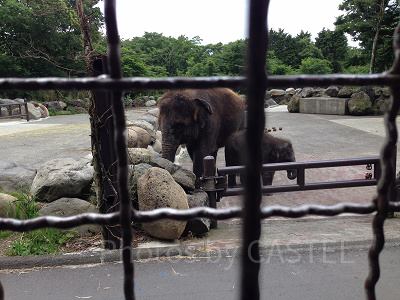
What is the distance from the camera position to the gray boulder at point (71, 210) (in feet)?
11.0

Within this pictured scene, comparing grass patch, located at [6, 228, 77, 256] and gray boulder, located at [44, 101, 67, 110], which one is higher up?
gray boulder, located at [44, 101, 67, 110]

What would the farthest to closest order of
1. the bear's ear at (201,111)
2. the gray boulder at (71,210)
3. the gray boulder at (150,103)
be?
the gray boulder at (150,103), the bear's ear at (201,111), the gray boulder at (71,210)

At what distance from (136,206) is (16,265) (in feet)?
3.82

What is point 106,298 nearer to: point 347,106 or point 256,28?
point 256,28

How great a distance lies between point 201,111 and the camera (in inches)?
201

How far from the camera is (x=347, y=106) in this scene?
16.0m

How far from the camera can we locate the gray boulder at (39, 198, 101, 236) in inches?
132

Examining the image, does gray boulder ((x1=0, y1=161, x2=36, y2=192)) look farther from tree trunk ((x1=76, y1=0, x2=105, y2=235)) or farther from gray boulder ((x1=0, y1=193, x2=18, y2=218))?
tree trunk ((x1=76, y1=0, x2=105, y2=235))

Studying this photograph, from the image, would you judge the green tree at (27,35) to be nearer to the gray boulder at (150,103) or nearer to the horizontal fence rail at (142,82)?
the gray boulder at (150,103)

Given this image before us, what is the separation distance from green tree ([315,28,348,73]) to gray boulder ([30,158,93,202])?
2643 centimetres

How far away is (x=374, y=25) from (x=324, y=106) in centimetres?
488

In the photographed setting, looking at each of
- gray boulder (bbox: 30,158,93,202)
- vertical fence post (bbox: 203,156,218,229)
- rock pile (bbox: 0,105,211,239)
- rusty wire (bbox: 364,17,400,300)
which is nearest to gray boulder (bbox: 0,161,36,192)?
rock pile (bbox: 0,105,211,239)

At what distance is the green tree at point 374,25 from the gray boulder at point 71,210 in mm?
16674

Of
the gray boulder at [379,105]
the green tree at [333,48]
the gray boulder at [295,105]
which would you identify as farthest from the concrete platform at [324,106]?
the green tree at [333,48]
